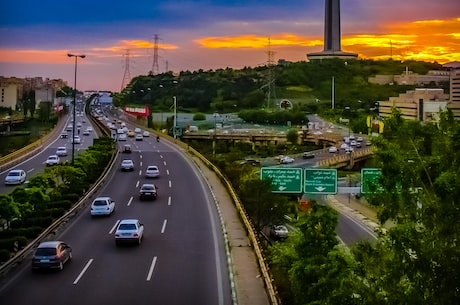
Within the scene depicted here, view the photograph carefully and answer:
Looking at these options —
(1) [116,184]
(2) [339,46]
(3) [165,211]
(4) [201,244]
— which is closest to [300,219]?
(4) [201,244]

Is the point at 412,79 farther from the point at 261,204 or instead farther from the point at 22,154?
the point at 261,204

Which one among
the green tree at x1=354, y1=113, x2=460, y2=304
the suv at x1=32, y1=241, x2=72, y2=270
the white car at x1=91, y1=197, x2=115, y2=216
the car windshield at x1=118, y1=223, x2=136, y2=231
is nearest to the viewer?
the green tree at x1=354, y1=113, x2=460, y2=304

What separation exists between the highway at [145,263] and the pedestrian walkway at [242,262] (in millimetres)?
A: 311

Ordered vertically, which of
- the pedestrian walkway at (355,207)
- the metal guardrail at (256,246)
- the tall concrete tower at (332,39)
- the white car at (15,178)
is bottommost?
the pedestrian walkway at (355,207)

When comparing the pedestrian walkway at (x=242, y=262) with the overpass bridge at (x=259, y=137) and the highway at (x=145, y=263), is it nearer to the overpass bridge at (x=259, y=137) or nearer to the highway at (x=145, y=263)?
the highway at (x=145, y=263)

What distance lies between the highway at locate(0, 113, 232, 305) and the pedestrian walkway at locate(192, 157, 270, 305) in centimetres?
31

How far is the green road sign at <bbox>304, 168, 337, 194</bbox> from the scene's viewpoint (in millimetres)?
25125

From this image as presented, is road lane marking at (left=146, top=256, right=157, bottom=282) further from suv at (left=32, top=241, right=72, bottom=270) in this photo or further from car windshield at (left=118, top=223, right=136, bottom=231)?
suv at (left=32, top=241, right=72, bottom=270)

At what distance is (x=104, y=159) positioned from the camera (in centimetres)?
4241

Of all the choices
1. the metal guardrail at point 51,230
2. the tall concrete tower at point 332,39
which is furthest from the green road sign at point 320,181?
the tall concrete tower at point 332,39

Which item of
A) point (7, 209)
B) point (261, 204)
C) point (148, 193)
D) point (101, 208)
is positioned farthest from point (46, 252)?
point (261, 204)

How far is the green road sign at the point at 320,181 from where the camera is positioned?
25.1m

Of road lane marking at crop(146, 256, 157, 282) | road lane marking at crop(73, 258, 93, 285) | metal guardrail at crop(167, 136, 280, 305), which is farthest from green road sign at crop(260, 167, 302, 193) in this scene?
road lane marking at crop(73, 258, 93, 285)

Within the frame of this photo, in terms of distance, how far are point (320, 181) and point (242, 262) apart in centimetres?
808
